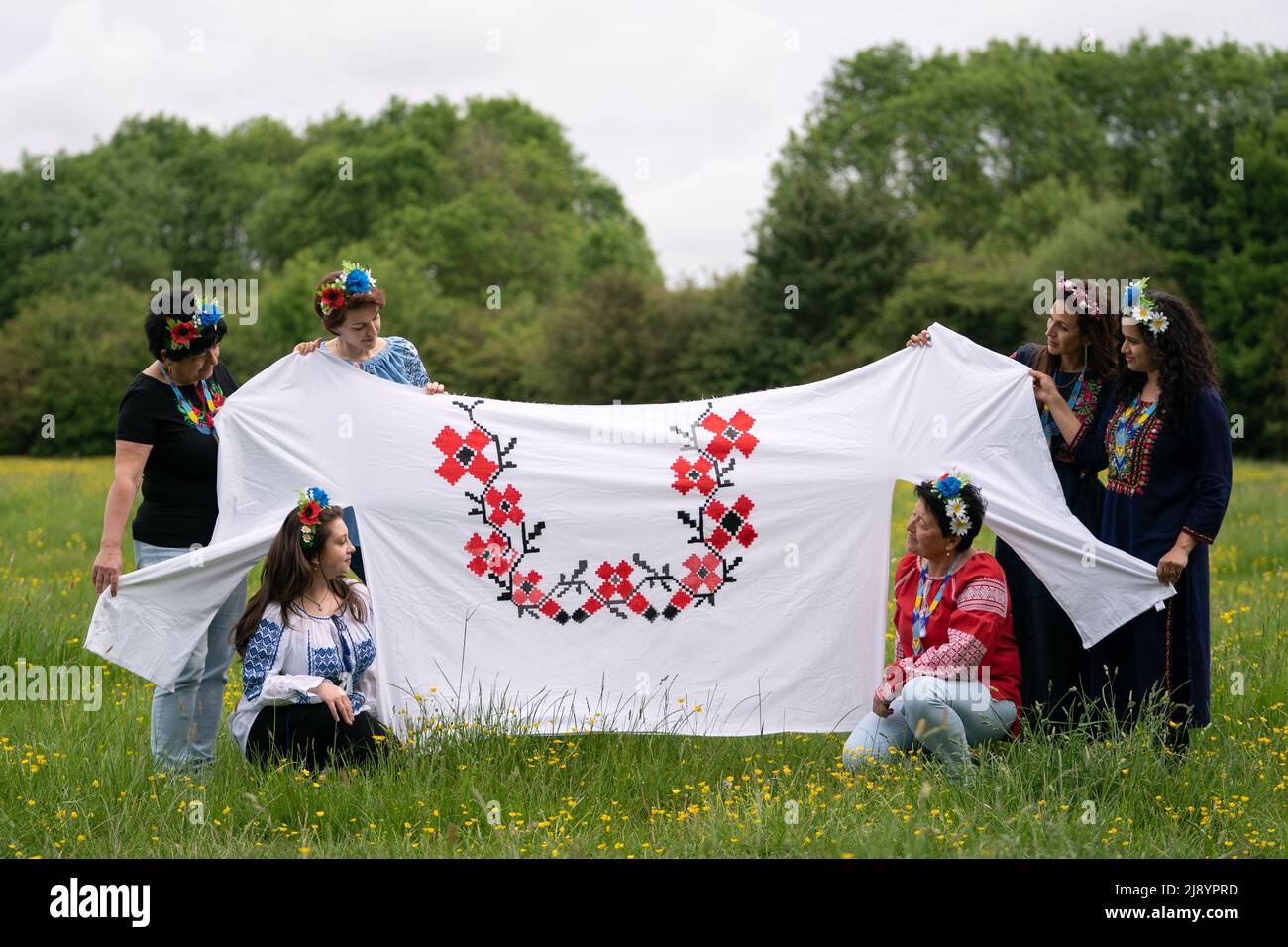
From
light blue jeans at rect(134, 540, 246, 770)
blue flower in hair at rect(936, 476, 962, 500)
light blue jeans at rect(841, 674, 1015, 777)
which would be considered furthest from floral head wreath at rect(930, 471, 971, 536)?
light blue jeans at rect(134, 540, 246, 770)

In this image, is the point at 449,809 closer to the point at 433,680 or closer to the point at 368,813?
the point at 368,813

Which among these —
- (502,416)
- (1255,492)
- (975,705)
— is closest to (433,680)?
(502,416)

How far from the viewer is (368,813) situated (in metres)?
5.28

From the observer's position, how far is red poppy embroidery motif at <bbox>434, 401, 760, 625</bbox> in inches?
238

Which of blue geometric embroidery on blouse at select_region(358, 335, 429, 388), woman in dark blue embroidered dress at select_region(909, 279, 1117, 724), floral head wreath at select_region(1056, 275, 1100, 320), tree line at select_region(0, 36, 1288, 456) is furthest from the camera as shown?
tree line at select_region(0, 36, 1288, 456)

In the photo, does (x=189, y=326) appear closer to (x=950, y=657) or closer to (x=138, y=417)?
(x=138, y=417)

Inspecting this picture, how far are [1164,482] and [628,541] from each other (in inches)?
93.6

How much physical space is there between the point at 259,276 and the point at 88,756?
44.0 metres

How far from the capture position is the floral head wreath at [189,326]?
579cm

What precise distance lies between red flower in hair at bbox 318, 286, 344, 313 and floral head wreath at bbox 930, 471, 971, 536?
2837mm

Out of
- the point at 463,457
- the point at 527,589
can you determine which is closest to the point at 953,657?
the point at 527,589

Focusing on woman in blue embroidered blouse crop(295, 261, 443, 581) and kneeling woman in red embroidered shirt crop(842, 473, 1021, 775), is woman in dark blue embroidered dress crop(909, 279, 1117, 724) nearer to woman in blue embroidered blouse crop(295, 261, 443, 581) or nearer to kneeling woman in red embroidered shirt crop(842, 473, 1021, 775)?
kneeling woman in red embroidered shirt crop(842, 473, 1021, 775)

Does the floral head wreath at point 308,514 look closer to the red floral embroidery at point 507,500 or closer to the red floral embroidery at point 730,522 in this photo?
the red floral embroidery at point 507,500

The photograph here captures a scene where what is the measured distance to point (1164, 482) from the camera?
571 centimetres
